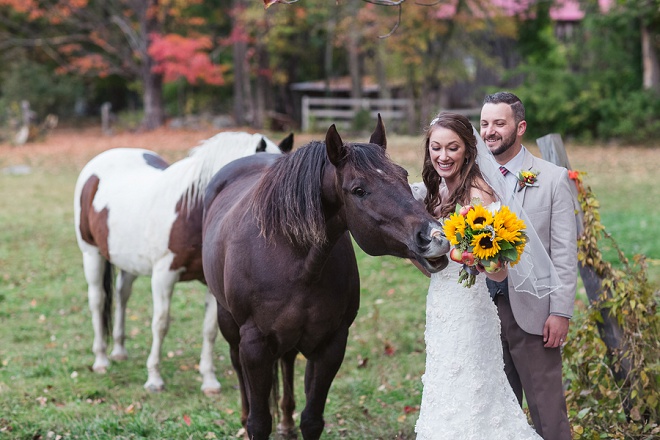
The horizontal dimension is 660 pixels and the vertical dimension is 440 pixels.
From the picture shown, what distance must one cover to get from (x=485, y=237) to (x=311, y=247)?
3.04 feet

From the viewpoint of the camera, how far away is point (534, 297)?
3.20 metres

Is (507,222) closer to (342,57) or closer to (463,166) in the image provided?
(463,166)

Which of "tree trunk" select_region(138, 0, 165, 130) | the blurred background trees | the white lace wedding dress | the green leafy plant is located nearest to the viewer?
the white lace wedding dress

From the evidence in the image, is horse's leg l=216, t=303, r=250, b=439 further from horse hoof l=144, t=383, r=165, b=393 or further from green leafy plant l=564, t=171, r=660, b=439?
green leafy plant l=564, t=171, r=660, b=439

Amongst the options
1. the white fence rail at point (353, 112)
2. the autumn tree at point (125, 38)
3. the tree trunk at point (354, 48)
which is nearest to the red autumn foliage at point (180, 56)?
the autumn tree at point (125, 38)

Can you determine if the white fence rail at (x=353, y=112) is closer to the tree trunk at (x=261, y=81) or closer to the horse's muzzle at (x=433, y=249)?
the tree trunk at (x=261, y=81)

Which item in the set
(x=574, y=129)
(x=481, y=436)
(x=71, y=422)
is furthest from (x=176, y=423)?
(x=574, y=129)

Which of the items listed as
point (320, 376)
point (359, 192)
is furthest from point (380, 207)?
point (320, 376)

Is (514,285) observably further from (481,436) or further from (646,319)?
(646,319)

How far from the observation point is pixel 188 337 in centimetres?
692

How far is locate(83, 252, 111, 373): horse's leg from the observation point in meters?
6.09

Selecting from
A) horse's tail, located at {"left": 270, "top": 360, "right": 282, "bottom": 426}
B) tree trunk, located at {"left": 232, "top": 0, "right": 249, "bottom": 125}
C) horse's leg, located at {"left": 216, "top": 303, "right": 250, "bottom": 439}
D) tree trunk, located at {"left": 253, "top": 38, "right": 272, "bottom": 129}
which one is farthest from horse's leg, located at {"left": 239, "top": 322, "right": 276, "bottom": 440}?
tree trunk, located at {"left": 253, "top": 38, "right": 272, "bottom": 129}

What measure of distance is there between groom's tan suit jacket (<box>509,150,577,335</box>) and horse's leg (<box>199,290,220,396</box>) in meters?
2.82

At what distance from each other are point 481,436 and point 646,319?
4.87ft
